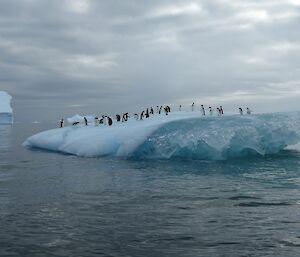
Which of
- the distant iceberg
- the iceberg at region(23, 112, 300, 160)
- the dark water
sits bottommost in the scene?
the dark water

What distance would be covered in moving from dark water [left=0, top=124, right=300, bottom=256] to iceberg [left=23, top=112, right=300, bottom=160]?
5048 mm

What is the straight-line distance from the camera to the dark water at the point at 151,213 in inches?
283

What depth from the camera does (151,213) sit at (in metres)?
9.64

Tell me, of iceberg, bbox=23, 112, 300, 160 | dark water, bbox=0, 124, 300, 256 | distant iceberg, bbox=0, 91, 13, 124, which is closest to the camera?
dark water, bbox=0, 124, 300, 256

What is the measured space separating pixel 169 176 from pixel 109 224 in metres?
7.44

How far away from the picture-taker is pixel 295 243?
23.8ft

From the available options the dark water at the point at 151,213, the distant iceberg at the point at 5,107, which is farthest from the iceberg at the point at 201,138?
the distant iceberg at the point at 5,107

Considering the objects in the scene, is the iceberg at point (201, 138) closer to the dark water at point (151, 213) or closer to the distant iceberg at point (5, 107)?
the dark water at point (151, 213)

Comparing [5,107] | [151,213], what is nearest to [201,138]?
[151,213]

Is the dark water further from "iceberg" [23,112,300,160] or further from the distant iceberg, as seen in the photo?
the distant iceberg

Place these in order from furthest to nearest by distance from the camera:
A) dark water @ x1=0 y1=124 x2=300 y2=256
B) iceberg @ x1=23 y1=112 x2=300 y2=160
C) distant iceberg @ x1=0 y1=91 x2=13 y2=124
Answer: distant iceberg @ x1=0 y1=91 x2=13 y2=124
iceberg @ x1=23 y1=112 x2=300 y2=160
dark water @ x1=0 y1=124 x2=300 y2=256

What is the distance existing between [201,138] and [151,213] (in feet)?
40.5

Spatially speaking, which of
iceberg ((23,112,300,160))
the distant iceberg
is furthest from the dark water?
the distant iceberg

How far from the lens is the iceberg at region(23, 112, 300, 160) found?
2200cm
